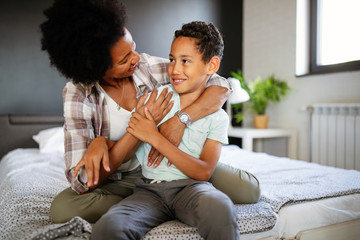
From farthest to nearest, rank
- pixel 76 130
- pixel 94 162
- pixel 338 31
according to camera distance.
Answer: pixel 338 31 < pixel 76 130 < pixel 94 162

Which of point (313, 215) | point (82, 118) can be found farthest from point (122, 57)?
point (313, 215)

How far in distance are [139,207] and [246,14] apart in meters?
3.54

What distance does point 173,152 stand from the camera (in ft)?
3.18

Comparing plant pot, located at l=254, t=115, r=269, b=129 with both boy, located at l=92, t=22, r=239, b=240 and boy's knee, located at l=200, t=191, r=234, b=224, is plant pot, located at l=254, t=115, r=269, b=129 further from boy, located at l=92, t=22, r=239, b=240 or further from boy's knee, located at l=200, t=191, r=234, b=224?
boy's knee, located at l=200, t=191, r=234, b=224

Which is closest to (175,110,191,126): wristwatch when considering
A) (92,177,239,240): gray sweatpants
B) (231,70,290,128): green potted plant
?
(92,177,239,240): gray sweatpants

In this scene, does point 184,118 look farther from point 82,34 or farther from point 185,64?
point 82,34

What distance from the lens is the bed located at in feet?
2.99

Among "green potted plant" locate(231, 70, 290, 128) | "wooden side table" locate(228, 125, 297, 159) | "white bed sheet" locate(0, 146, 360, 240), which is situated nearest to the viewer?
"white bed sheet" locate(0, 146, 360, 240)

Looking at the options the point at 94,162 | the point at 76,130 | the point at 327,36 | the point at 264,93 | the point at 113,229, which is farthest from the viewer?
the point at 264,93

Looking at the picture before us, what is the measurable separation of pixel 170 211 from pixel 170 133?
0.89ft

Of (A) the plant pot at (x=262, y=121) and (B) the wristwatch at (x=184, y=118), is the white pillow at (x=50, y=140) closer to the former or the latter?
(B) the wristwatch at (x=184, y=118)

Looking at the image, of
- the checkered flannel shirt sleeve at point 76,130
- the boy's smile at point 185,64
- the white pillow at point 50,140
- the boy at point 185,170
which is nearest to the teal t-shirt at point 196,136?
the boy at point 185,170

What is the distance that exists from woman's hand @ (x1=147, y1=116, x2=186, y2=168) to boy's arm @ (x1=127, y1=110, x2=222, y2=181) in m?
0.07

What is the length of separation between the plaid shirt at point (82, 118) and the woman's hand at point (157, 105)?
15 cm
